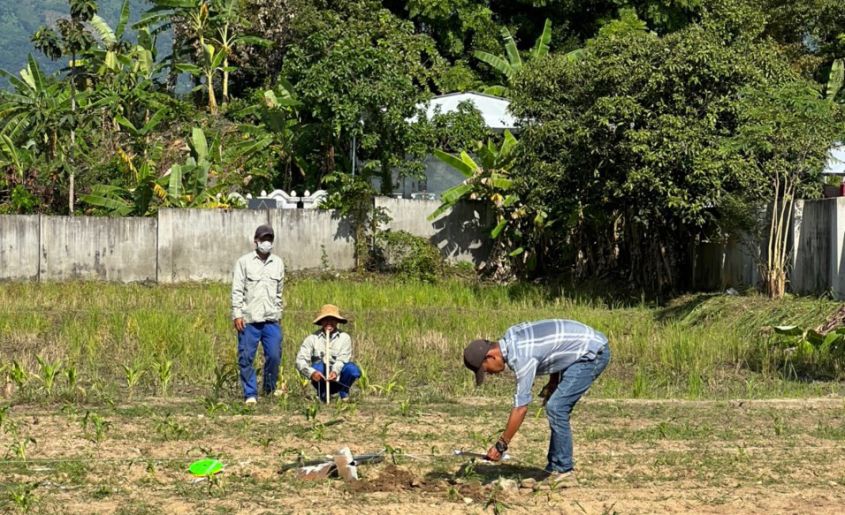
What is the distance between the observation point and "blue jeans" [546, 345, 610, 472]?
940cm

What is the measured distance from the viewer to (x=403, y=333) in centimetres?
1927

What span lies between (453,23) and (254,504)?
29.6 meters

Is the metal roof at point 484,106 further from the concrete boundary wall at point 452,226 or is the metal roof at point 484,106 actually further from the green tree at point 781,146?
the green tree at point 781,146

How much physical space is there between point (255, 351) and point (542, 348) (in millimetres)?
4944

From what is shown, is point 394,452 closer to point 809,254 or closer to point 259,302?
point 259,302

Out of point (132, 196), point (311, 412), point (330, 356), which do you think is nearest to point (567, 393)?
point (311, 412)

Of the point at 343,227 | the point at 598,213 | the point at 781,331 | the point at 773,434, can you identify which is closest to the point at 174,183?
the point at 343,227

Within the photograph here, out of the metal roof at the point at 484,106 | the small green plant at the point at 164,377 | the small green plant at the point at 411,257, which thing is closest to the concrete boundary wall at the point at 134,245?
the small green plant at the point at 411,257

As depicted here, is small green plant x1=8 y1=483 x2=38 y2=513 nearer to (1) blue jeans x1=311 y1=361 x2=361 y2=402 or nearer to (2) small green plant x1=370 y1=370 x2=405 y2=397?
(1) blue jeans x1=311 y1=361 x2=361 y2=402

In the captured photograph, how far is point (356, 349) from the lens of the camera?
58.5 ft

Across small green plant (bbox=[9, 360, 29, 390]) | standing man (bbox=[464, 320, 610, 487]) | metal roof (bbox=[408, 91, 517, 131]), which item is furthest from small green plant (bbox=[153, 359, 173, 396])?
metal roof (bbox=[408, 91, 517, 131])

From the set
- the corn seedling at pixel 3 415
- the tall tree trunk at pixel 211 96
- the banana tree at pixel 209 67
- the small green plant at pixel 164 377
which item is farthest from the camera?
the tall tree trunk at pixel 211 96

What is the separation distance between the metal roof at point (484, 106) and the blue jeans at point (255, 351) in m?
16.2

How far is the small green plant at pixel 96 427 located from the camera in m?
11.2
